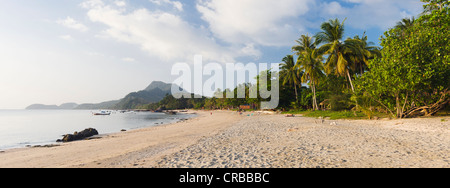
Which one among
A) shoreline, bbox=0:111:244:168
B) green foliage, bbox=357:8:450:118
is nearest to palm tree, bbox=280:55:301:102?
green foliage, bbox=357:8:450:118

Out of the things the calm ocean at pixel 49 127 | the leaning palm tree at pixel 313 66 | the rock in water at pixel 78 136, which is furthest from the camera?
the leaning palm tree at pixel 313 66

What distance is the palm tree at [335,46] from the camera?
2697 cm

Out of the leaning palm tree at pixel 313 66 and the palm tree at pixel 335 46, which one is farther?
the leaning palm tree at pixel 313 66

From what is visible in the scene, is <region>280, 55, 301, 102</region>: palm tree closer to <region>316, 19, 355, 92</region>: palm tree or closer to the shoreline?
<region>316, 19, 355, 92</region>: palm tree

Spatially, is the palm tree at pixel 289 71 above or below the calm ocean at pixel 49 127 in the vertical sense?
above

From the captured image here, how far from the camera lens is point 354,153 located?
21.6 ft

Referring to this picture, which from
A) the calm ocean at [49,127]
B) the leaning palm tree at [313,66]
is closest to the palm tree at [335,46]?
the leaning palm tree at [313,66]

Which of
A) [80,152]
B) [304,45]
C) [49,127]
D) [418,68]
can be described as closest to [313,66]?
[304,45]

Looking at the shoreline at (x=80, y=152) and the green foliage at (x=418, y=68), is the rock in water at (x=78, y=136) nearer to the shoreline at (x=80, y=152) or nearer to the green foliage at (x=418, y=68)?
the shoreline at (x=80, y=152)

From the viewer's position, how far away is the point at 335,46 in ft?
89.5

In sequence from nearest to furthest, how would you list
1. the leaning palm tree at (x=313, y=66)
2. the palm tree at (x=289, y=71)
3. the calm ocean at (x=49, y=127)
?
the calm ocean at (x=49, y=127) → the leaning palm tree at (x=313, y=66) → the palm tree at (x=289, y=71)
